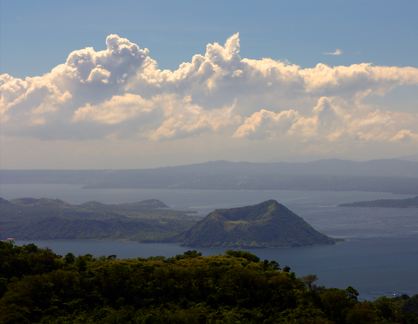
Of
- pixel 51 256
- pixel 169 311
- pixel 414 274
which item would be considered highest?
pixel 51 256

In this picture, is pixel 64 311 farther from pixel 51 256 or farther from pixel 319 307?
pixel 319 307

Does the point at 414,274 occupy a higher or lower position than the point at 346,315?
lower

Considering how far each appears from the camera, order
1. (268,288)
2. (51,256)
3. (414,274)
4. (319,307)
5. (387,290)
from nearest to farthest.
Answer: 1. (319,307)
2. (268,288)
3. (51,256)
4. (387,290)
5. (414,274)

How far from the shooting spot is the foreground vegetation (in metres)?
48.7

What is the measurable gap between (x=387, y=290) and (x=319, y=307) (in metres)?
123

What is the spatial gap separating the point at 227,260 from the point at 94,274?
79.7ft

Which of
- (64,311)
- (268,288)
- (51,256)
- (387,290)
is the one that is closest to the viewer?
(64,311)

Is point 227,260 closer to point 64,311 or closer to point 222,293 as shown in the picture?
point 222,293

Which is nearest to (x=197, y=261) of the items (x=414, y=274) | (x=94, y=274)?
(x=94, y=274)

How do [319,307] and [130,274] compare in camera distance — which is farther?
[130,274]

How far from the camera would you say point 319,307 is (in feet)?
175

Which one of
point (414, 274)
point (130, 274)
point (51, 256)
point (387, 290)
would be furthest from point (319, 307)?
point (414, 274)

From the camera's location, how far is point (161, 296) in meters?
55.4

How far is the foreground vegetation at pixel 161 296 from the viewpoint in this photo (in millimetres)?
48656
